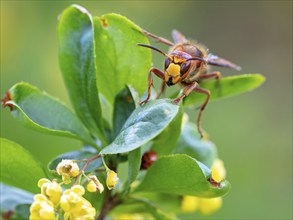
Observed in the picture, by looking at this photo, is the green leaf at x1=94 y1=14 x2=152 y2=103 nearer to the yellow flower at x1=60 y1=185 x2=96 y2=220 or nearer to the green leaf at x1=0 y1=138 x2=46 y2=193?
the green leaf at x1=0 y1=138 x2=46 y2=193

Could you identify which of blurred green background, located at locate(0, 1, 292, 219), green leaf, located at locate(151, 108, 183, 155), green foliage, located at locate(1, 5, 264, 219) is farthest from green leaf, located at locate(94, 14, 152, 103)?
blurred green background, located at locate(0, 1, 292, 219)

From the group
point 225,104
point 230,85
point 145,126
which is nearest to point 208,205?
point 230,85

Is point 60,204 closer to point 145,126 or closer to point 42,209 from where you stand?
point 42,209

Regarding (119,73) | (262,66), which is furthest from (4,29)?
(119,73)

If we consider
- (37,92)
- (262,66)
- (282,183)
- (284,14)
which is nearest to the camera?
(37,92)

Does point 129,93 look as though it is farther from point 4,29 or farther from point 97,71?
point 4,29
